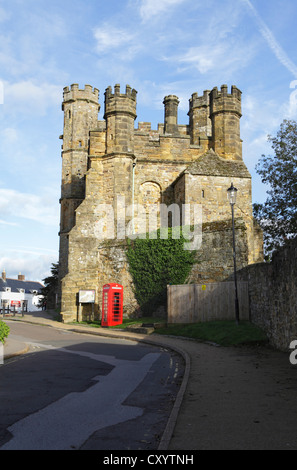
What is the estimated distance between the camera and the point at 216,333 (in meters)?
15.6

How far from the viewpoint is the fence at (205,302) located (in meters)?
17.5

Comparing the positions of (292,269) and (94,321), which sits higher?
(292,269)

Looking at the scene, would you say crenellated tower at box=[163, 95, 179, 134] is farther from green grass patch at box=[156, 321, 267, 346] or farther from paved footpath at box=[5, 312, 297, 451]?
paved footpath at box=[5, 312, 297, 451]

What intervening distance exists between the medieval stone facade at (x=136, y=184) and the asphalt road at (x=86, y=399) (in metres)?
11.8

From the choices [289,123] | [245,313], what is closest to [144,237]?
[245,313]

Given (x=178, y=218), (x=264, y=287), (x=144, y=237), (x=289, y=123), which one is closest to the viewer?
(x=264, y=287)

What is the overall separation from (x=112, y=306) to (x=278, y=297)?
12145 millimetres

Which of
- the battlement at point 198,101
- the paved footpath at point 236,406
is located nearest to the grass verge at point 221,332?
the paved footpath at point 236,406

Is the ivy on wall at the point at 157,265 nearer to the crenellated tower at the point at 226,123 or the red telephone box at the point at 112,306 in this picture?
the red telephone box at the point at 112,306

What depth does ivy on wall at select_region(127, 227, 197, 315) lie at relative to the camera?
22.4m

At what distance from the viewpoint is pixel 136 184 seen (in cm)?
3031

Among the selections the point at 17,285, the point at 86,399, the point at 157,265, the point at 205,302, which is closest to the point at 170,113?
the point at 157,265
